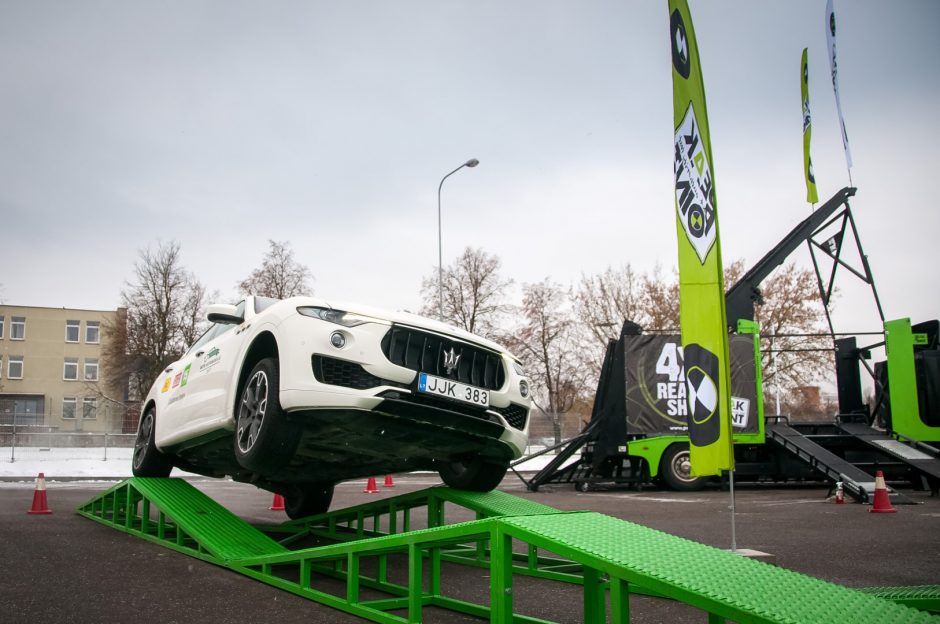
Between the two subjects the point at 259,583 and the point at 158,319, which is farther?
the point at 158,319

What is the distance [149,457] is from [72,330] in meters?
59.7

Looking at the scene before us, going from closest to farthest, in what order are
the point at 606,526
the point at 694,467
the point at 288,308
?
the point at 606,526 < the point at 288,308 < the point at 694,467

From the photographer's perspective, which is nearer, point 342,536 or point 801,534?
point 342,536

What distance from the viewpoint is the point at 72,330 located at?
195 ft

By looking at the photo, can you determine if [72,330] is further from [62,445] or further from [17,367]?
[62,445]

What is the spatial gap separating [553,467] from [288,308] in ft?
31.8

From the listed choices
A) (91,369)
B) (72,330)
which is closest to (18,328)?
(72,330)

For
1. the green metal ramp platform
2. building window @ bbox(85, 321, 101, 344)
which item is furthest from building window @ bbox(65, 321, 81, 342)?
the green metal ramp platform

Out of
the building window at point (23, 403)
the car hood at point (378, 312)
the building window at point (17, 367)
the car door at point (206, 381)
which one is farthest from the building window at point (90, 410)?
the car hood at point (378, 312)

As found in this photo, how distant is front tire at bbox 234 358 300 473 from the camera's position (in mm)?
4625

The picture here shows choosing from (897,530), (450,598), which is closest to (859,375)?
(897,530)

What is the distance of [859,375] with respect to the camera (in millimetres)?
14570

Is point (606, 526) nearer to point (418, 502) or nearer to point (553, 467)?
point (418, 502)

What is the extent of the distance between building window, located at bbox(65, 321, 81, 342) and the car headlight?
6242 centimetres
